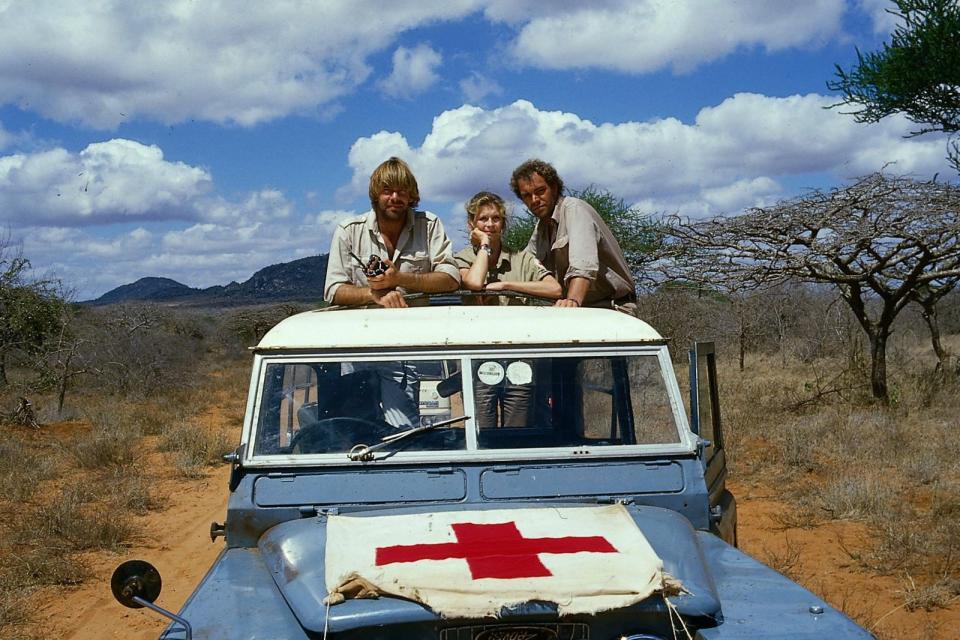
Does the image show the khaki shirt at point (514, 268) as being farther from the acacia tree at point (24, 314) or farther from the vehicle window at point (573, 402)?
the acacia tree at point (24, 314)

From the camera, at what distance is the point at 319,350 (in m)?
3.78

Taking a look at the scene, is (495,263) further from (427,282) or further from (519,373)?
(519,373)

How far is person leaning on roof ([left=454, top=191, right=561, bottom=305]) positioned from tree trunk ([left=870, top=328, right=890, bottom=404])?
7511mm

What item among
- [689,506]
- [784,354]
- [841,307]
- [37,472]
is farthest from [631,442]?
[841,307]

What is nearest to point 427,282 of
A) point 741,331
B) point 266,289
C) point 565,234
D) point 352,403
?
point 565,234

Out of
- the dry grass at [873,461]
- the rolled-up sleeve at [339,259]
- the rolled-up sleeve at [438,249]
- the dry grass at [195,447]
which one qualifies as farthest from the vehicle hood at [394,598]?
the dry grass at [195,447]

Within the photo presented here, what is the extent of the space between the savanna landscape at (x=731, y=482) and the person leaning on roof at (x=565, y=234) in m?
2.29

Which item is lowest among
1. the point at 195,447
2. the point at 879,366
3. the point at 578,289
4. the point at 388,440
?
the point at 195,447

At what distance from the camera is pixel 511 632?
2.63 m

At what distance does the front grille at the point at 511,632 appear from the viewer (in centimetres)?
262

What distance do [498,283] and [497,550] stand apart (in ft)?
7.31

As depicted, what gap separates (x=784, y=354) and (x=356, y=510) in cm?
1702

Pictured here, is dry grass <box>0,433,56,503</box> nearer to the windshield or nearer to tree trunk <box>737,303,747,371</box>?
the windshield

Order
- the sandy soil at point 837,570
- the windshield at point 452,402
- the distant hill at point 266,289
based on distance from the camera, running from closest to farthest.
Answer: the windshield at point 452,402
the sandy soil at point 837,570
the distant hill at point 266,289
